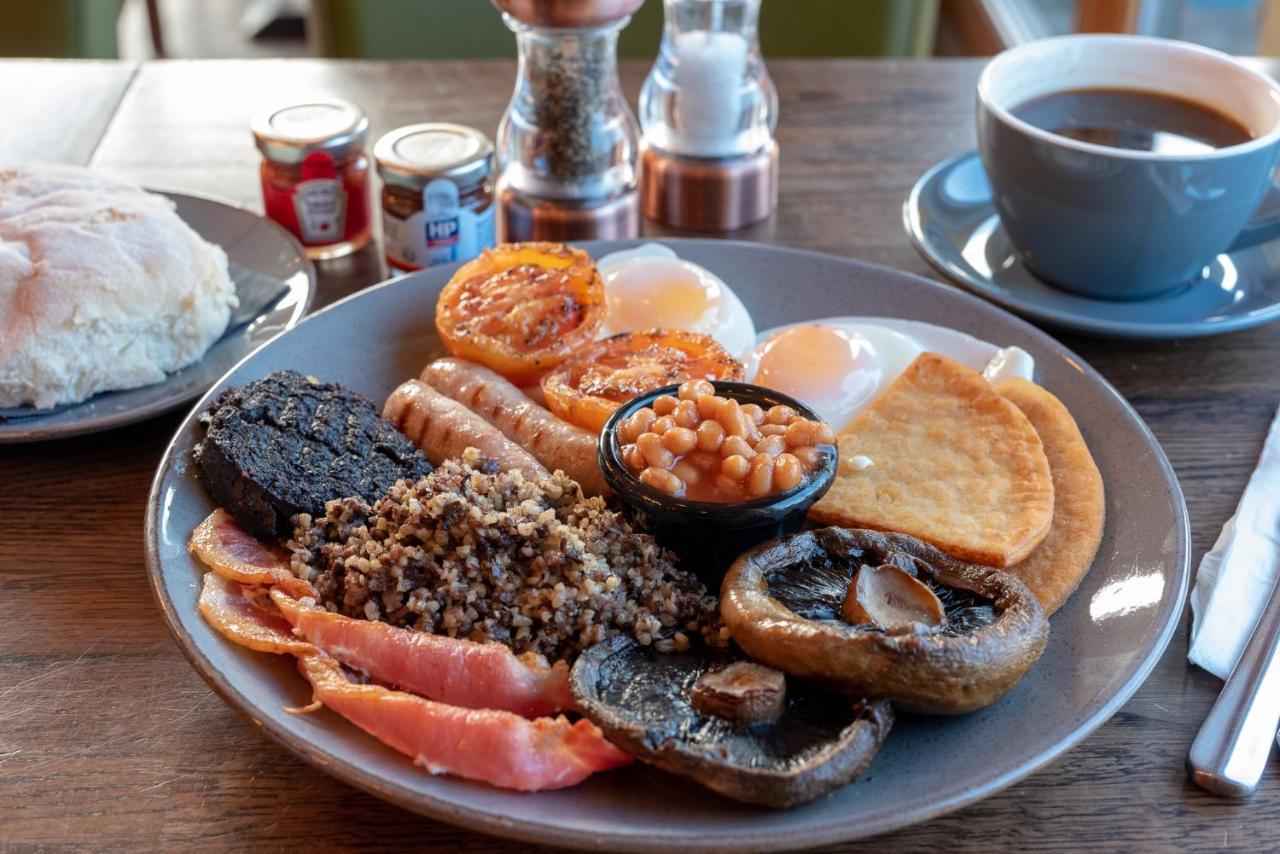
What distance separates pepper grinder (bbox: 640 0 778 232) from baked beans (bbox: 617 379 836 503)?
1250 millimetres

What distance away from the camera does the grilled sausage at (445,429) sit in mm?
2180

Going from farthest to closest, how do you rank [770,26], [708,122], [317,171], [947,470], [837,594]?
1. [770,26]
2. [708,122]
3. [317,171]
4. [947,470]
5. [837,594]

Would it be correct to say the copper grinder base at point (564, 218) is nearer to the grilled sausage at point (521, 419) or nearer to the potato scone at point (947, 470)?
the grilled sausage at point (521, 419)

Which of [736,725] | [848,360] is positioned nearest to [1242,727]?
[736,725]

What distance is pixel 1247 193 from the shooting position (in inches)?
102

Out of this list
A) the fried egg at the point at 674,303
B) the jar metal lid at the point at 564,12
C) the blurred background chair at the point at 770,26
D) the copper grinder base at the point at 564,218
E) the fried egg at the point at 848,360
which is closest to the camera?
the fried egg at the point at 848,360

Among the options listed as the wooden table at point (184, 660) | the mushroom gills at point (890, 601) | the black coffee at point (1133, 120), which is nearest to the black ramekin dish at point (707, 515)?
the mushroom gills at point (890, 601)

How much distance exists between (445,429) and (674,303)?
0.63 m

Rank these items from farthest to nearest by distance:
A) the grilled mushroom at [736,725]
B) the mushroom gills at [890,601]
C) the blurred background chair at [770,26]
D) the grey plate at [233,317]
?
the blurred background chair at [770,26]
the grey plate at [233,317]
the mushroom gills at [890,601]
the grilled mushroom at [736,725]

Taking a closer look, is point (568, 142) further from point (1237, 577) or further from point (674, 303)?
point (1237, 577)

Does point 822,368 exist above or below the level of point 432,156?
below

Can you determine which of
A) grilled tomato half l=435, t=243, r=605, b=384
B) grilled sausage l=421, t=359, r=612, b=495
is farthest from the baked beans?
grilled tomato half l=435, t=243, r=605, b=384

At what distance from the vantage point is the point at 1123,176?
2543 millimetres

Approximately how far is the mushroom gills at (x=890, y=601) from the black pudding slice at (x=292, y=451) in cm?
86
